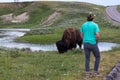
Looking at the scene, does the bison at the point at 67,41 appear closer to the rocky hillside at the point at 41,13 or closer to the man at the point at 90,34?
the man at the point at 90,34

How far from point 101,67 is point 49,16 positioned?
78.3 metres

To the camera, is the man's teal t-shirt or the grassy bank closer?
the man's teal t-shirt

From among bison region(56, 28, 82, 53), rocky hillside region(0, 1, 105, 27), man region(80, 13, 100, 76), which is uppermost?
man region(80, 13, 100, 76)

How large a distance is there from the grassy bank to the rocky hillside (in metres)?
58.4

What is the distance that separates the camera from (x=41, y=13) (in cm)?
10419

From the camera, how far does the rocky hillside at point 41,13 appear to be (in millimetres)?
88000

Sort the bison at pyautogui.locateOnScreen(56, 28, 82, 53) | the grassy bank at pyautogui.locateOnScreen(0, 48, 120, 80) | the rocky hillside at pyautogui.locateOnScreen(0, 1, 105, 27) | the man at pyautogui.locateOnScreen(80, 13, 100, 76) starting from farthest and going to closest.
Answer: the rocky hillside at pyautogui.locateOnScreen(0, 1, 105, 27), the bison at pyautogui.locateOnScreen(56, 28, 82, 53), the grassy bank at pyautogui.locateOnScreen(0, 48, 120, 80), the man at pyautogui.locateOnScreen(80, 13, 100, 76)

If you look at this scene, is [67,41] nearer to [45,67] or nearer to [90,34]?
[45,67]

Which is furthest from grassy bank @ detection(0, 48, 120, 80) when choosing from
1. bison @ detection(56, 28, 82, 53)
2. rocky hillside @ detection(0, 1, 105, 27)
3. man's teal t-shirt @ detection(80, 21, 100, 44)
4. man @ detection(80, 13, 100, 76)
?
rocky hillside @ detection(0, 1, 105, 27)

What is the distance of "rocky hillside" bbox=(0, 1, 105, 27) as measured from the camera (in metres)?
88.0

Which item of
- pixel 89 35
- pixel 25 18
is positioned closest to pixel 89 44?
pixel 89 35

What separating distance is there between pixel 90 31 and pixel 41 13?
89701mm

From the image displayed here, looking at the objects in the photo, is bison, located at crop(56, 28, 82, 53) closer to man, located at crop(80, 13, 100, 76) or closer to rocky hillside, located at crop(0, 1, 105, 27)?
man, located at crop(80, 13, 100, 76)

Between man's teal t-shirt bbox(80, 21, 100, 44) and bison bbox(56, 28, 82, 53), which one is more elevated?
man's teal t-shirt bbox(80, 21, 100, 44)
